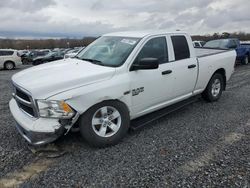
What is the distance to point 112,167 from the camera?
338 centimetres

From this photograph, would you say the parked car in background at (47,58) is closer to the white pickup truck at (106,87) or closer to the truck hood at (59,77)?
the white pickup truck at (106,87)

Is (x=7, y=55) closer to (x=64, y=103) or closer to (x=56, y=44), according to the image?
(x=64, y=103)

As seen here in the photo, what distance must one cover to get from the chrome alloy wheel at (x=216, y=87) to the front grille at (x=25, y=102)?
456 cm

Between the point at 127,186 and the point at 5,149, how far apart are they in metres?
2.17

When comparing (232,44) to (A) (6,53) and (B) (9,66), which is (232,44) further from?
(A) (6,53)

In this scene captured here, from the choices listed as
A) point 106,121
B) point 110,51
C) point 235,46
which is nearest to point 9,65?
point 235,46

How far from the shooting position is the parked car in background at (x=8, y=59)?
19.1 m

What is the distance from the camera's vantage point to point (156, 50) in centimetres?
468

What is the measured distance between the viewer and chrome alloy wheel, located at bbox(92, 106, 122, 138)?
382 cm

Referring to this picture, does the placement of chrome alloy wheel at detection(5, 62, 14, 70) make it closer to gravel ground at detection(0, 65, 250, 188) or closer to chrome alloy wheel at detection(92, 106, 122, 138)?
gravel ground at detection(0, 65, 250, 188)

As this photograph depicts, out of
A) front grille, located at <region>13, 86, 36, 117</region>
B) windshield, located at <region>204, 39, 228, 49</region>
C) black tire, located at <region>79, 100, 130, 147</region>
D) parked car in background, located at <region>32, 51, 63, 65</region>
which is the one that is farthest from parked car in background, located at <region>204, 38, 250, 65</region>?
parked car in background, located at <region>32, 51, 63, 65</region>

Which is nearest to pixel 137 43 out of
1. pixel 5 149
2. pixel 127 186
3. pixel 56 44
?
pixel 127 186

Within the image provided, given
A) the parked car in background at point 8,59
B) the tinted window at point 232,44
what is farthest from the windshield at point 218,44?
the parked car in background at point 8,59

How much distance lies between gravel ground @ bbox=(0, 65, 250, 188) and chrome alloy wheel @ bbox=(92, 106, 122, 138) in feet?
0.88
